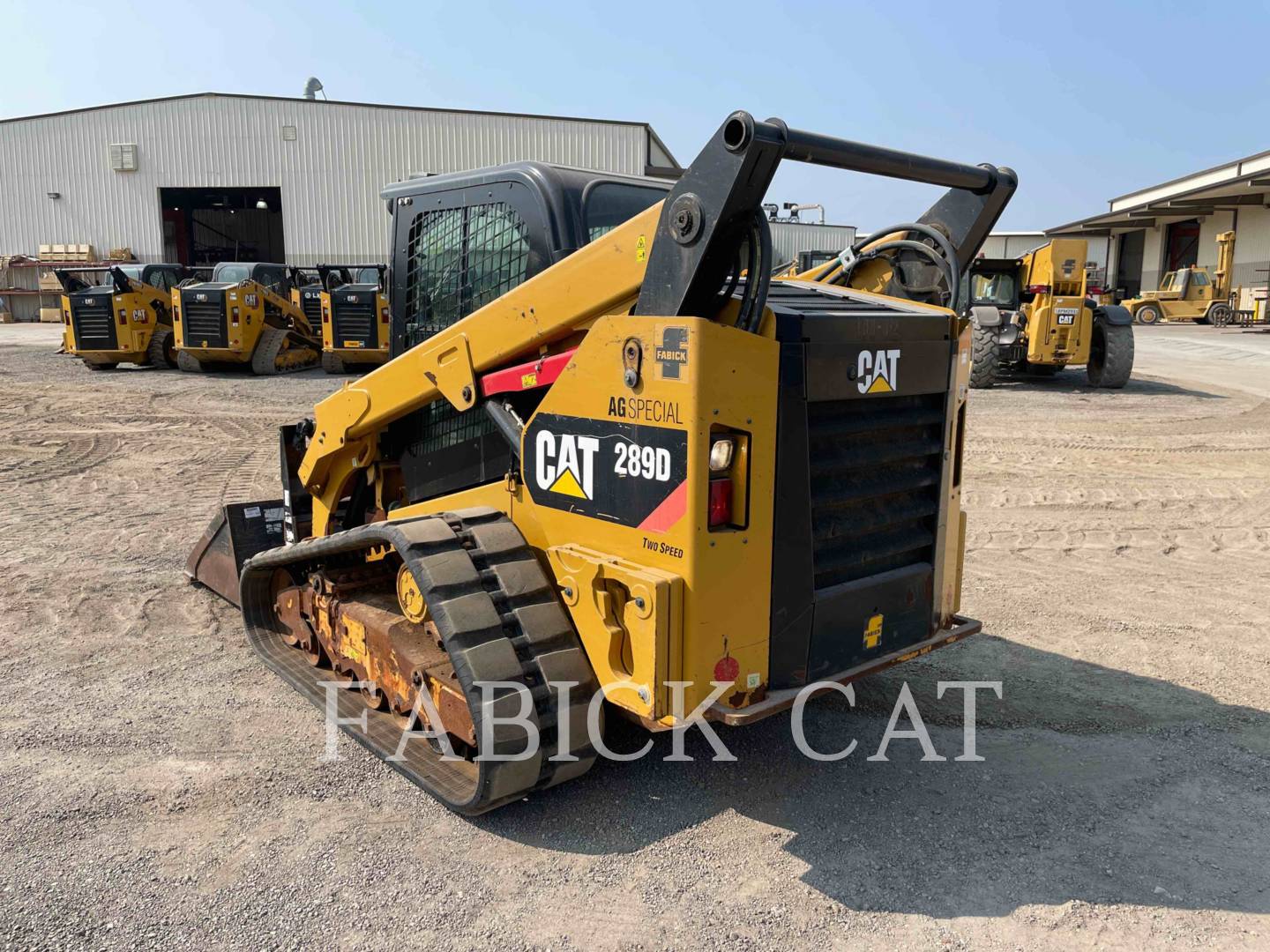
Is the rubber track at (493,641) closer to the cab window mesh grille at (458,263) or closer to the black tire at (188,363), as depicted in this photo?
the cab window mesh grille at (458,263)

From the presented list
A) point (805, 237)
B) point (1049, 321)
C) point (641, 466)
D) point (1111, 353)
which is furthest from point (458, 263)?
point (805, 237)

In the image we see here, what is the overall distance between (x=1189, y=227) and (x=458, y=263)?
52050 millimetres

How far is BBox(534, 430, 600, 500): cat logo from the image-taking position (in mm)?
3191

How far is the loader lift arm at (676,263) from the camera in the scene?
2740 mm

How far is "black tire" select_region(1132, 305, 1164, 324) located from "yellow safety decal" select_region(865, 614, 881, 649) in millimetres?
37857

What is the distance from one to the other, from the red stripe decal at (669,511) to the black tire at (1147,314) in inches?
1521

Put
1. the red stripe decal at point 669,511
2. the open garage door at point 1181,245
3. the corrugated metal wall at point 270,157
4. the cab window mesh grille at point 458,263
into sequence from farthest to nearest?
the open garage door at point 1181,245 < the corrugated metal wall at point 270,157 < the cab window mesh grille at point 458,263 < the red stripe decal at point 669,511

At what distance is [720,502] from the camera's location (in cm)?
295

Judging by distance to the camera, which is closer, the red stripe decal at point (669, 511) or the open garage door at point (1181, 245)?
the red stripe decal at point (669, 511)

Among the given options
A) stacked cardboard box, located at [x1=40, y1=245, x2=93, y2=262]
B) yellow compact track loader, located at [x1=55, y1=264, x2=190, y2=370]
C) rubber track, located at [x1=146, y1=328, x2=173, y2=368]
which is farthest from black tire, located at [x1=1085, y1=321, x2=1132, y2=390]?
stacked cardboard box, located at [x1=40, y1=245, x2=93, y2=262]

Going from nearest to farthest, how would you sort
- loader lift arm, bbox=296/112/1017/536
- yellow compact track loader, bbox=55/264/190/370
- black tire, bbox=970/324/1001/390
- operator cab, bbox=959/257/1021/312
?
loader lift arm, bbox=296/112/1017/536, black tire, bbox=970/324/1001/390, operator cab, bbox=959/257/1021/312, yellow compact track loader, bbox=55/264/190/370

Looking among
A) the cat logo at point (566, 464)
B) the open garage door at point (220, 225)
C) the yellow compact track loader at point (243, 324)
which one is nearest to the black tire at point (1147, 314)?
the yellow compact track loader at point (243, 324)

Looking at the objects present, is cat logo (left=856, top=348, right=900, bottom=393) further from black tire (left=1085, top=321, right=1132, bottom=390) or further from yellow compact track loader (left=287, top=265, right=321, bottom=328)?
yellow compact track loader (left=287, top=265, right=321, bottom=328)

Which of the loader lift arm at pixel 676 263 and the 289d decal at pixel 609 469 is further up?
the loader lift arm at pixel 676 263
